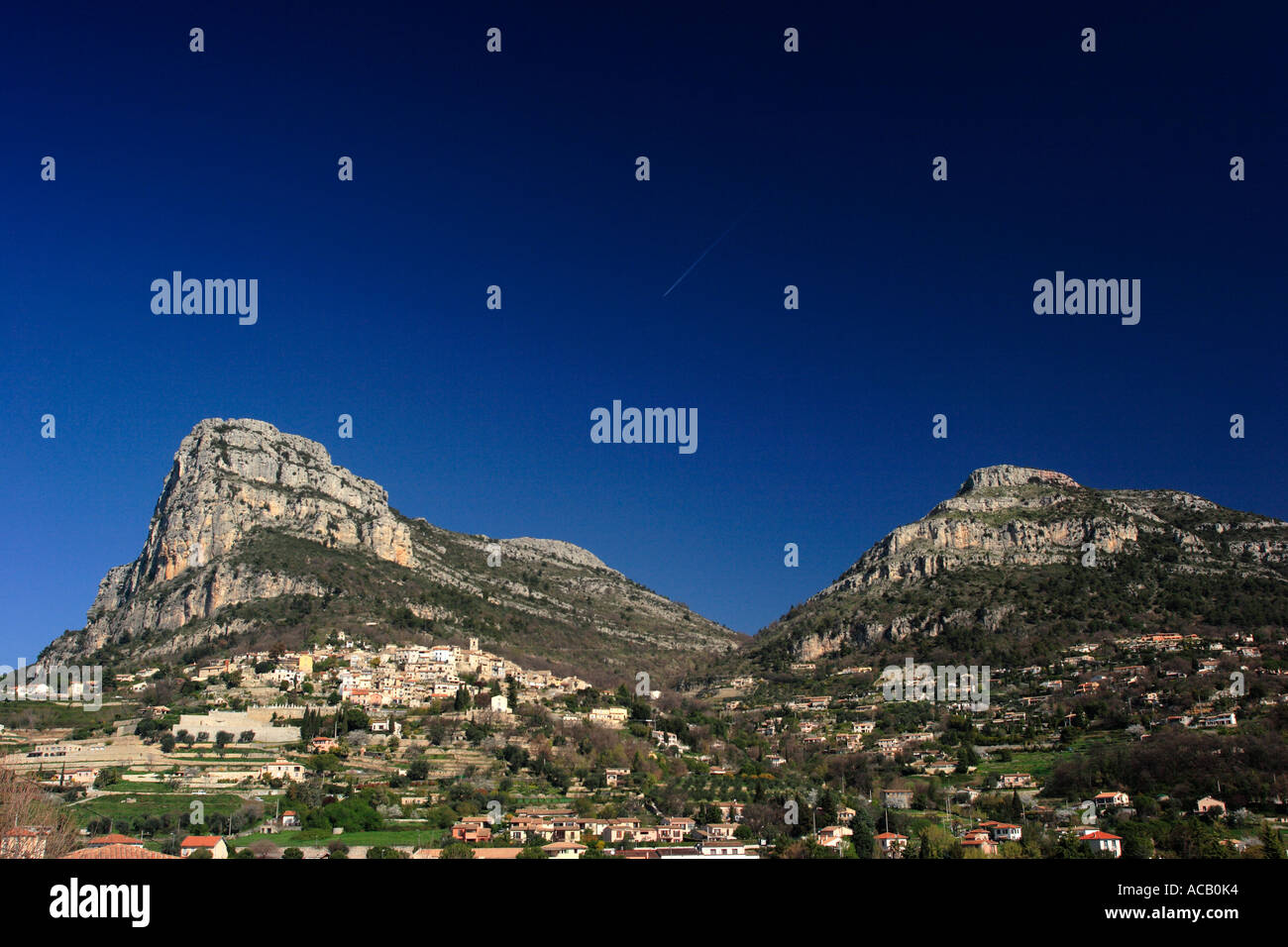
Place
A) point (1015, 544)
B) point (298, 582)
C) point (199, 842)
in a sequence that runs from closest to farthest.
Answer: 1. point (199, 842)
2. point (298, 582)
3. point (1015, 544)

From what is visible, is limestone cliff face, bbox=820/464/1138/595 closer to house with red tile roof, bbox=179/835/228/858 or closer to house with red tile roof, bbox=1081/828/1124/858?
house with red tile roof, bbox=1081/828/1124/858

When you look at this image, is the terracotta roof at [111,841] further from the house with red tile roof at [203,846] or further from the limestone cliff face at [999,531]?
the limestone cliff face at [999,531]

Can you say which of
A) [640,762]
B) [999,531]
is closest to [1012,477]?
[999,531]

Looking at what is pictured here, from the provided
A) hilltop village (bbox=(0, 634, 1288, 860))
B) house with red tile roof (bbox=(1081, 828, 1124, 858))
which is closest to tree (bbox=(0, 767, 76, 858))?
hilltop village (bbox=(0, 634, 1288, 860))

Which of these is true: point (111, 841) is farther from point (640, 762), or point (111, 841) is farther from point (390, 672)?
point (390, 672)

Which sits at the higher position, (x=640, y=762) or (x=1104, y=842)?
(x=1104, y=842)

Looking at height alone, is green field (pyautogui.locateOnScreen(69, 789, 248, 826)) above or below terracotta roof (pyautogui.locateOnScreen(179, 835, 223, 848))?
below

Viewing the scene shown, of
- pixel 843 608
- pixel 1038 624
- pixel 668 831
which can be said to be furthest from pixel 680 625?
pixel 668 831
